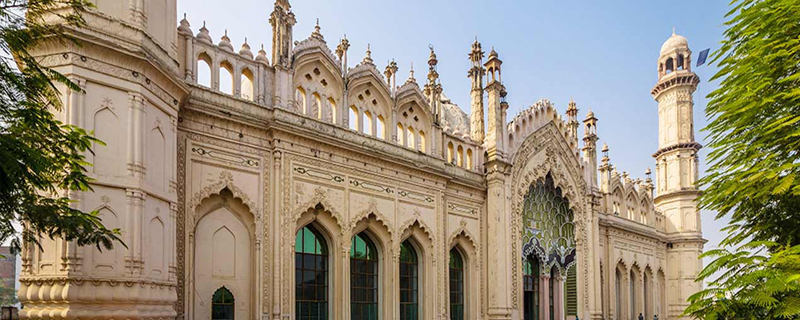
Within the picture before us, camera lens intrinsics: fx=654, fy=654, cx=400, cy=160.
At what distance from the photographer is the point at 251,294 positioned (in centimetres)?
1316

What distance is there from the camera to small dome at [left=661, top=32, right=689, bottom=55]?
34.1 m

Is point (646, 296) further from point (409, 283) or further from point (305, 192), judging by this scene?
point (305, 192)

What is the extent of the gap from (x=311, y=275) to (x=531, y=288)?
9598 mm

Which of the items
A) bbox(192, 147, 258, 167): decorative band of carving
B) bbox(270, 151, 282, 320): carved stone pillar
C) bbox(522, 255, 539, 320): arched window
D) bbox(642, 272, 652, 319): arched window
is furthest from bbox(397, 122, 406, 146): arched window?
bbox(642, 272, 652, 319): arched window

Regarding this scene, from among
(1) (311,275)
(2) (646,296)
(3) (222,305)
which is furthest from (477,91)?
(2) (646,296)

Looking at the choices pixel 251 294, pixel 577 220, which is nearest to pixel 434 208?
Answer: pixel 251 294

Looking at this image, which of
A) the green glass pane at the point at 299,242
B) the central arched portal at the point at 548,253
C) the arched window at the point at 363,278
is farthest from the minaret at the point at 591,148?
the green glass pane at the point at 299,242

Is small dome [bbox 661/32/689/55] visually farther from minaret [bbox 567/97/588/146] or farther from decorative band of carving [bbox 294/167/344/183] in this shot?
decorative band of carving [bbox 294/167/344/183]

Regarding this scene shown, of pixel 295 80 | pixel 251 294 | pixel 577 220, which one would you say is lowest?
pixel 251 294

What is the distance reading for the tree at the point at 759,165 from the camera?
235 inches

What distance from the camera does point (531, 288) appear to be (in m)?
21.8

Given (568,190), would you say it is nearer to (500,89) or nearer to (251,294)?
(500,89)

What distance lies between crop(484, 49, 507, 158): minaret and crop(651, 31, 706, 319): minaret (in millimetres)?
15710

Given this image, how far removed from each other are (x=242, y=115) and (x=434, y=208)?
659 cm
